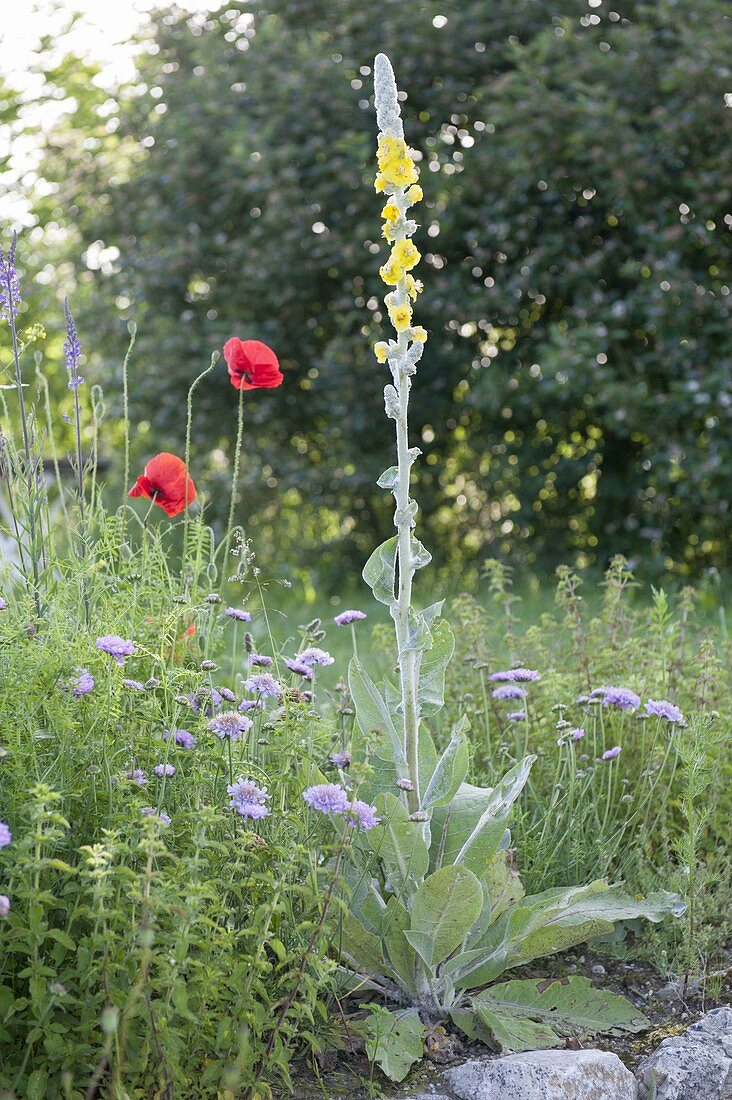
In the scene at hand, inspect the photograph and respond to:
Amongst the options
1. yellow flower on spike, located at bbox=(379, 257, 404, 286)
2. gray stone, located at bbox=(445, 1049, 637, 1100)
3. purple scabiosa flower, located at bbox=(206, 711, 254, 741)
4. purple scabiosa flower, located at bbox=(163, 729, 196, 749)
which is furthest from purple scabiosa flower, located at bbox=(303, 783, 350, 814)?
yellow flower on spike, located at bbox=(379, 257, 404, 286)

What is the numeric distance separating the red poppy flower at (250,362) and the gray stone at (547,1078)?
145 centimetres

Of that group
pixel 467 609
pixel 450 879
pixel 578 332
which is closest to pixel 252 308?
pixel 578 332

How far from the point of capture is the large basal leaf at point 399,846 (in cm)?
205

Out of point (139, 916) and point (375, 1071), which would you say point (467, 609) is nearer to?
point (375, 1071)

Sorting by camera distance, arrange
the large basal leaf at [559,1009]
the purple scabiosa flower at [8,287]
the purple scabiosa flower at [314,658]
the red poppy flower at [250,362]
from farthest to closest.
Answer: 1. the red poppy flower at [250,362]
2. the purple scabiosa flower at [8,287]
3. the purple scabiosa flower at [314,658]
4. the large basal leaf at [559,1009]

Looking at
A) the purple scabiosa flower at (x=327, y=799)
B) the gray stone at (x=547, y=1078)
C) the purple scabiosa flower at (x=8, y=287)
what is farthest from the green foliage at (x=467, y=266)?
the purple scabiosa flower at (x=327, y=799)

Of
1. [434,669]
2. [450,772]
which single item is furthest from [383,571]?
[450,772]

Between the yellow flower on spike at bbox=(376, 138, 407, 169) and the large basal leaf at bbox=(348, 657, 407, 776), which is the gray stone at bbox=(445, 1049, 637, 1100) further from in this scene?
the yellow flower on spike at bbox=(376, 138, 407, 169)

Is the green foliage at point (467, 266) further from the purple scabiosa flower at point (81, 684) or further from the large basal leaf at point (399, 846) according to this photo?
the purple scabiosa flower at point (81, 684)

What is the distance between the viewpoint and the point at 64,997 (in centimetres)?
158

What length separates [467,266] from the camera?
22.1 ft

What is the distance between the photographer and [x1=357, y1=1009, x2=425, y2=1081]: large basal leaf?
1.93 metres

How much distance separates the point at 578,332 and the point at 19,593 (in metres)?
3.97

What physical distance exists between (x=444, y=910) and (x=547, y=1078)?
298mm
